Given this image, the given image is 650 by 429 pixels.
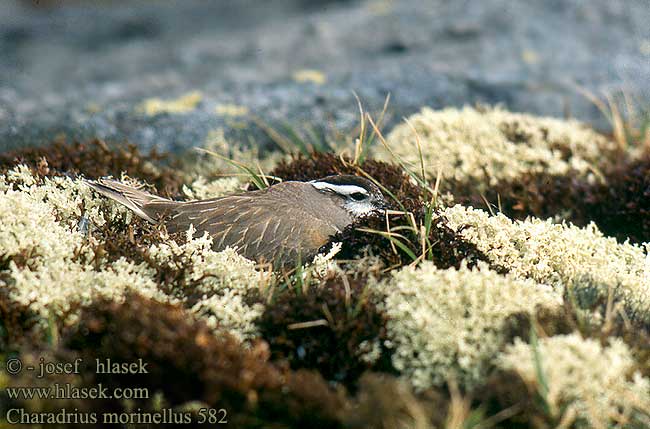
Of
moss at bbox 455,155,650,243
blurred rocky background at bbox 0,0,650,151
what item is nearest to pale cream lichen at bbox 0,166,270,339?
moss at bbox 455,155,650,243

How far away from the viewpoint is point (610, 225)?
7484 mm

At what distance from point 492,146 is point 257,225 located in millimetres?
3697

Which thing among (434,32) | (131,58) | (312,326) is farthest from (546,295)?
(131,58)

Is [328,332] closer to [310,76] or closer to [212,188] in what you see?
[212,188]

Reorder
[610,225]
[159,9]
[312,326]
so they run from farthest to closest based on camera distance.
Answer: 1. [159,9]
2. [610,225]
3. [312,326]

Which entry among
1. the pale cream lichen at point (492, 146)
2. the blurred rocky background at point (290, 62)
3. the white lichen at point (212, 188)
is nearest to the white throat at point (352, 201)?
the white lichen at point (212, 188)

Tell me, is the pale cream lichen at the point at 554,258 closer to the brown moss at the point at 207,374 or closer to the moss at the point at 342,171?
the moss at the point at 342,171

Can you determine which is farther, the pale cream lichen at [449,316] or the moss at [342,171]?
the moss at [342,171]

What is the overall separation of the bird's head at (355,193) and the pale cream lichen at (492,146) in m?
1.36

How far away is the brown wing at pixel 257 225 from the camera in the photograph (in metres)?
5.90

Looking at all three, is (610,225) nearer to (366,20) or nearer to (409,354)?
(409,354)

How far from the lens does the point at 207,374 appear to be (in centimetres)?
384

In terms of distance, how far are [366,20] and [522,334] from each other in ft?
34.0

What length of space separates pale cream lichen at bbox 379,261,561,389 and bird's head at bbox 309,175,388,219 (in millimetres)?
1456
